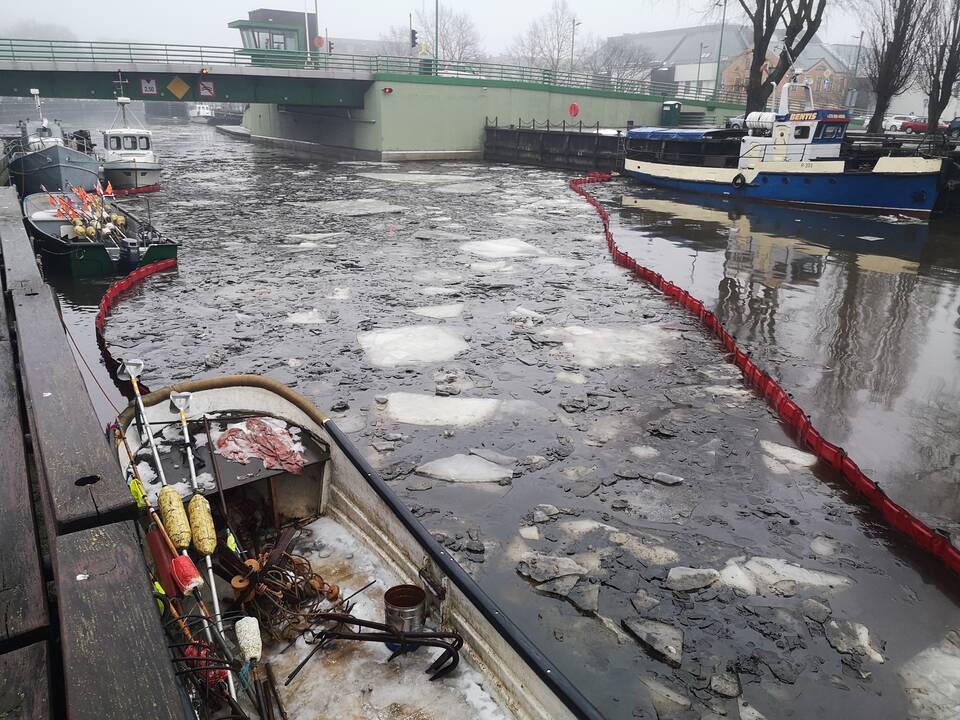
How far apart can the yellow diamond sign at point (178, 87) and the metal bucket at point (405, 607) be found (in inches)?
1373

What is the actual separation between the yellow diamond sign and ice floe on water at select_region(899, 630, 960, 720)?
36457mm

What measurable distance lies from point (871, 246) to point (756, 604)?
1499 centimetres

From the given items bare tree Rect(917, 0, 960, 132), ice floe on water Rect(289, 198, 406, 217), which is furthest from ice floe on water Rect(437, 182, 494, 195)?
bare tree Rect(917, 0, 960, 132)

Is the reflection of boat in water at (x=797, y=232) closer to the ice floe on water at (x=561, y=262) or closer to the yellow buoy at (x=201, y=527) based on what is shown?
the ice floe on water at (x=561, y=262)

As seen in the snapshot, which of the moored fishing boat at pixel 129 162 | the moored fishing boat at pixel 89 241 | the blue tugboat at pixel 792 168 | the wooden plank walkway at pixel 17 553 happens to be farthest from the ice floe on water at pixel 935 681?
the moored fishing boat at pixel 129 162

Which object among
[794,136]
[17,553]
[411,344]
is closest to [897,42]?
[794,136]

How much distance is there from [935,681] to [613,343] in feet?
19.5

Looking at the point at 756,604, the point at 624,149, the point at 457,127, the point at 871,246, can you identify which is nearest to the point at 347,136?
the point at 457,127

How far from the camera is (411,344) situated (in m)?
9.38

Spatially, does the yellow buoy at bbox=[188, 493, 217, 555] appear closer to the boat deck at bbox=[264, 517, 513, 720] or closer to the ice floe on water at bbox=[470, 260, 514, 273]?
the boat deck at bbox=[264, 517, 513, 720]

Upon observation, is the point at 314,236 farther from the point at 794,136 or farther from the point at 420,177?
the point at 794,136

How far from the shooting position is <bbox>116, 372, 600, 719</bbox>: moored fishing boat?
3270 millimetres

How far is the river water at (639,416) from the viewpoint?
4.24 m

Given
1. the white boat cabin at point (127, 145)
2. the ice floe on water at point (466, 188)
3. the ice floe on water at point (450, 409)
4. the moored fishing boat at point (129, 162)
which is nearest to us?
the ice floe on water at point (450, 409)
